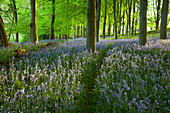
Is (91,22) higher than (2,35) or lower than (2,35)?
higher

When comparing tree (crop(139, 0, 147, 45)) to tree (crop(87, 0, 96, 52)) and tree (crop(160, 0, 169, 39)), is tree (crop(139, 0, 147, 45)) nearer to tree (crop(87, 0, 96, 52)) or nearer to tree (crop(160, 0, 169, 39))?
tree (crop(87, 0, 96, 52))

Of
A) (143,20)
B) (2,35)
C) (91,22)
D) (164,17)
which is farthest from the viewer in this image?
(164,17)

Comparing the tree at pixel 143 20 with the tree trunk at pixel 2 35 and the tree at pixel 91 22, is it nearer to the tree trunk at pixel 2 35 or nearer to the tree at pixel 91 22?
the tree at pixel 91 22

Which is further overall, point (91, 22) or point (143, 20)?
point (143, 20)

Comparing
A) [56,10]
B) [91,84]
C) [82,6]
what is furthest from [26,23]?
[91,84]

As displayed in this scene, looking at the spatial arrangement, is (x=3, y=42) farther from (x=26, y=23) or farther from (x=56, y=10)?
(x=56, y=10)

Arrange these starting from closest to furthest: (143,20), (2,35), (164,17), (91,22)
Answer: (91,22), (143,20), (2,35), (164,17)

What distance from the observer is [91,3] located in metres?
7.05

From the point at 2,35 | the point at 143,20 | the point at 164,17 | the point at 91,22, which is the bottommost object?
the point at 2,35

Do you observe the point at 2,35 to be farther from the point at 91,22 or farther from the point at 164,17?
the point at 164,17

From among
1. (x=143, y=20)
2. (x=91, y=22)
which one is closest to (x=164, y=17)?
(x=143, y=20)

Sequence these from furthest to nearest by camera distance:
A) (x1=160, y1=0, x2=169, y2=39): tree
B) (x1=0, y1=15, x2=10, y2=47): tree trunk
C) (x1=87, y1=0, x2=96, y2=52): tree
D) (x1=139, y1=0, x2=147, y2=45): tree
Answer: (x1=160, y1=0, x2=169, y2=39): tree
(x1=0, y1=15, x2=10, y2=47): tree trunk
(x1=139, y1=0, x2=147, y2=45): tree
(x1=87, y1=0, x2=96, y2=52): tree

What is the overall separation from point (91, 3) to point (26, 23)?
7702 mm

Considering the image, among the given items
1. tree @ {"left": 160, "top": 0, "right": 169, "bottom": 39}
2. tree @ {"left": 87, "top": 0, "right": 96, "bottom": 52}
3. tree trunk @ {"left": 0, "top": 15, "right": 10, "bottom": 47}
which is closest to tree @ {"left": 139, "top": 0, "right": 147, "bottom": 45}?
tree @ {"left": 87, "top": 0, "right": 96, "bottom": 52}
